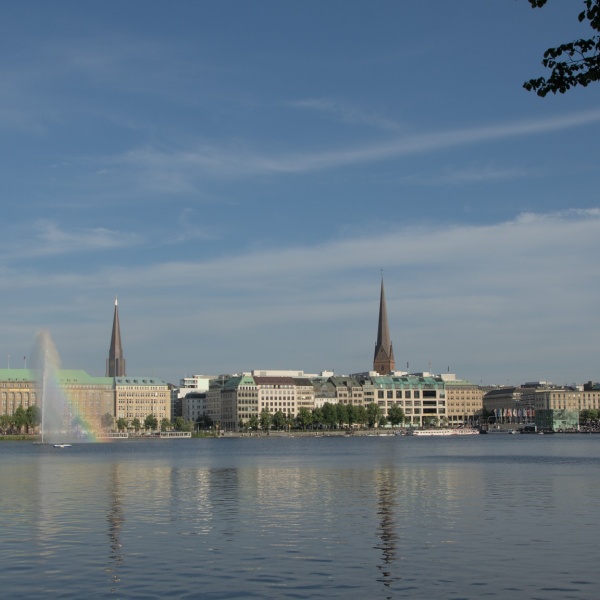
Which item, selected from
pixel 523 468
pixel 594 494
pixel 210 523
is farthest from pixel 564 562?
pixel 523 468

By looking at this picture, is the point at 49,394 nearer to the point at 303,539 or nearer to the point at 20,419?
the point at 20,419

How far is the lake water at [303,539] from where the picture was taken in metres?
23.0

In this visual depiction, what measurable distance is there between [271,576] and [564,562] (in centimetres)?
767

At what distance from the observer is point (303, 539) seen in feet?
98.7

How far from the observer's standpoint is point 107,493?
47812 mm

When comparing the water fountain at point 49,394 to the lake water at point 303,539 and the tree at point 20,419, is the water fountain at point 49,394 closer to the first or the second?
the tree at point 20,419

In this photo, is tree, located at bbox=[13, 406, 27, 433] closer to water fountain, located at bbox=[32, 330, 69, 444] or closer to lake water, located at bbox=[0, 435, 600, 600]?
water fountain, located at bbox=[32, 330, 69, 444]

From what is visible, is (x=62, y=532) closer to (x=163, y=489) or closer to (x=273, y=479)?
(x=163, y=489)

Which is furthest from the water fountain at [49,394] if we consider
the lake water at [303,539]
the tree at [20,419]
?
the lake water at [303,539]

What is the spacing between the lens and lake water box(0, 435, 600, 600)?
75.4 feet

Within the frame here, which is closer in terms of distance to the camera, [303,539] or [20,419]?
[303,539]

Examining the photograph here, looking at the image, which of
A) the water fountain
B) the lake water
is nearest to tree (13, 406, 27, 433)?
the water fountain

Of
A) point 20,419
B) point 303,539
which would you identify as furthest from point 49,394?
point 303,539

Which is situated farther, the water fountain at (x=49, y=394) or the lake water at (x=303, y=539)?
the water fountain at (x=49, y=394)
